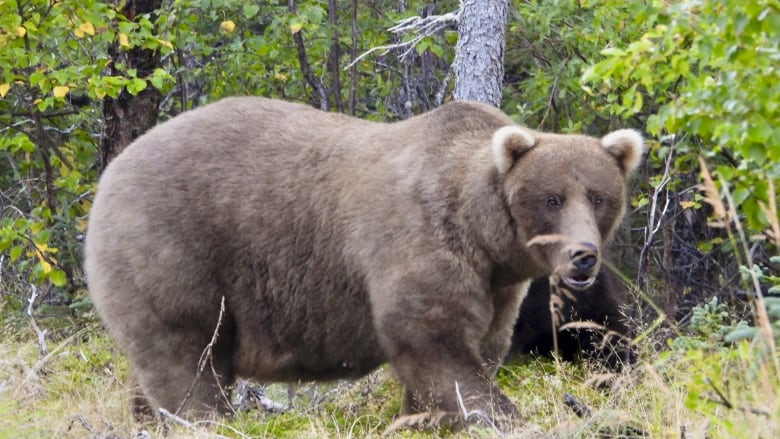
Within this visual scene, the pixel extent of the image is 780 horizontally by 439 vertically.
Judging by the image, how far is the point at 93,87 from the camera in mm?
9109

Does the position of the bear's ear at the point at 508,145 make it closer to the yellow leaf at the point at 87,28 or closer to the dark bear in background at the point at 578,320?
the dark bear in background at the point at 578,320

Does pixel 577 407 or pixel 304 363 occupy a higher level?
pixel 577 407

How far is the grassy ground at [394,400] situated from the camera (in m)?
4.67

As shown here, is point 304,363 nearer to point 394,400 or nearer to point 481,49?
point 394,400

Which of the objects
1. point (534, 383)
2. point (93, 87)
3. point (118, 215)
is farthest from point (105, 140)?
point (534, 383)

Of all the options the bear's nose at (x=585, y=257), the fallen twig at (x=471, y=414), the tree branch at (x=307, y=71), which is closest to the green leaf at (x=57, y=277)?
the tree branch at (x=307, y=71)

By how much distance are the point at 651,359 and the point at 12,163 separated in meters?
6.64

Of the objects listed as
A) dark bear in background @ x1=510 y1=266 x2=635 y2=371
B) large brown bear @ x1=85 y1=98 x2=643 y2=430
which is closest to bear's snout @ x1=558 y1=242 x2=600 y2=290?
large brown bear @ x1=85 y1=98 x2=643 y2=430

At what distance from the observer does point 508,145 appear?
21.0 ft

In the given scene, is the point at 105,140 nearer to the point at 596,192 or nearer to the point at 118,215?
the point at 118,215

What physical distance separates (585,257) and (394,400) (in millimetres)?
2450

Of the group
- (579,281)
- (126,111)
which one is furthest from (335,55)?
(579,281)

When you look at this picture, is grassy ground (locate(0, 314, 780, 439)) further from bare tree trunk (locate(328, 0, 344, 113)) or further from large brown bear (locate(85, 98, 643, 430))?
bare tree trunk (locate(328, 0, 344, 113))

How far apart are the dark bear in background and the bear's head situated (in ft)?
7.36
